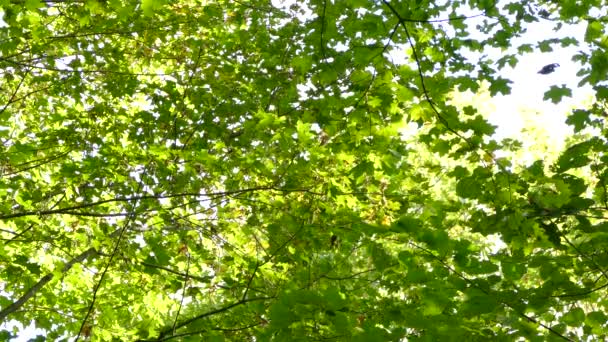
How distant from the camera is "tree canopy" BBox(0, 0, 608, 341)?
7.32 feet

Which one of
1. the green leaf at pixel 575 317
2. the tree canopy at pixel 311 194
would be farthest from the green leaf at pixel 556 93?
the green leaf at pixel 575 317

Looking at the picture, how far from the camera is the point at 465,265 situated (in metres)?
2.14

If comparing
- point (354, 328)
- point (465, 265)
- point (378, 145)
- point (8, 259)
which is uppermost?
point (378, 145)

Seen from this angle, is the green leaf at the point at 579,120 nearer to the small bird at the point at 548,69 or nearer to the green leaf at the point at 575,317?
the small bird at the point at 548,69

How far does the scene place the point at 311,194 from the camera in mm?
3865

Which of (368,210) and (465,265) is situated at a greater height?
(368,210)

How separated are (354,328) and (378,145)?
5.19 ft

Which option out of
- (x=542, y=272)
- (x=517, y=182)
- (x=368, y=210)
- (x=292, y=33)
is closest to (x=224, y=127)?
(x=292, y=33)

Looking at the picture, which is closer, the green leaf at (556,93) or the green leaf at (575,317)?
the green leaf at (575,317)

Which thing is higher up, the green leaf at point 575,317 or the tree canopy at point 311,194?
the tree canopy at point 311,194

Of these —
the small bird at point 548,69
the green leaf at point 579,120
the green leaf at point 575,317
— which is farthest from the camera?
the green leaf at point 579,120

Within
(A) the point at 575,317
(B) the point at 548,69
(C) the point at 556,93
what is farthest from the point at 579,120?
(A) the point at 575,317

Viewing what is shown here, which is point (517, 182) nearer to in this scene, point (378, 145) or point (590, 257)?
point (590, 257)

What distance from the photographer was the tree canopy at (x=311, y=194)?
2232 millimetres
